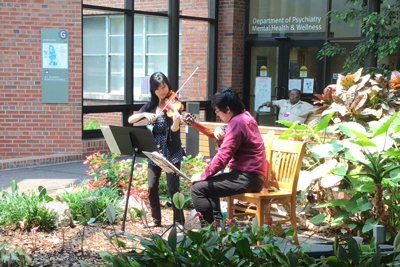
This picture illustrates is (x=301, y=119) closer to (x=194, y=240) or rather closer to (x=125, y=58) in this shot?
(x=125, y=58)

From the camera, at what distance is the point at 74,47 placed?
373 inches

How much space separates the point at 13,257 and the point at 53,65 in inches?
253

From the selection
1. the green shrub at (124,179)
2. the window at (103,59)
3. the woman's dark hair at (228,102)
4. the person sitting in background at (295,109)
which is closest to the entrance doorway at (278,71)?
the person sitting in background at (295,109)

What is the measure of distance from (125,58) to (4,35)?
2365 mm

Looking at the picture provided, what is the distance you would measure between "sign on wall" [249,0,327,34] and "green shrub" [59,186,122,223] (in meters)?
7.34

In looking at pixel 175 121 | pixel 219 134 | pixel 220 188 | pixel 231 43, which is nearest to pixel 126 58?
pixel 231 43

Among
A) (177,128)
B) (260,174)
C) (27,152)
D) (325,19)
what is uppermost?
(325,19)

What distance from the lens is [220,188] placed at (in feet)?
15.0

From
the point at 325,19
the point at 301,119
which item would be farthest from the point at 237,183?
the point at 325,19

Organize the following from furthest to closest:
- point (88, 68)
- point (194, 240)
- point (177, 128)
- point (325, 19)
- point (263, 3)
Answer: point (263, 3)
point (325, 19)
point (88, 68)
point (177, 128)
point (194, 240)

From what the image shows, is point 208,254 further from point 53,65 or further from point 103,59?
point 103,59

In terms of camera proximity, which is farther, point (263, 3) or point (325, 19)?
point (263, 3)

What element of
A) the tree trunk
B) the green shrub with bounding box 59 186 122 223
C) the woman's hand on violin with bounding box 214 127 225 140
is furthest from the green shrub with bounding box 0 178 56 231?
the tree trunk

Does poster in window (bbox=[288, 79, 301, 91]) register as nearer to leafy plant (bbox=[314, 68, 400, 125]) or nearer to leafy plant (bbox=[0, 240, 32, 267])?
leafy plant (bbox=[314, 68, 400, 125])
